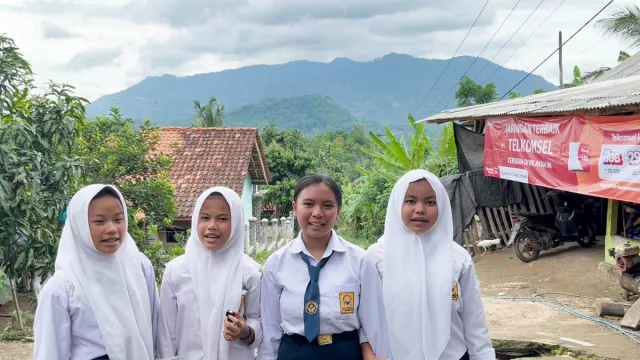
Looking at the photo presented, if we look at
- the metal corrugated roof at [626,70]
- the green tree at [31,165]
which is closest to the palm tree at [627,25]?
the metal corrugated roof at [626,70]

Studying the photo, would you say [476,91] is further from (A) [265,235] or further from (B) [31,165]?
(B) [31,165]

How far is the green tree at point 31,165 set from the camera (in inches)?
187

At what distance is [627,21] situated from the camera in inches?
758

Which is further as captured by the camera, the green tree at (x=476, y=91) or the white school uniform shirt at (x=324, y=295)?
the green tree at (x=476, y=91)

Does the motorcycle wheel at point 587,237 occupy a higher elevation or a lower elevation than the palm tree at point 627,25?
lower

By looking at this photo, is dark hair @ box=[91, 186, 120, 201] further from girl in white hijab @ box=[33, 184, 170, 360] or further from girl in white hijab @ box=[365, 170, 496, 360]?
girl in white hijab @ box=[365, 170, 496, 360]

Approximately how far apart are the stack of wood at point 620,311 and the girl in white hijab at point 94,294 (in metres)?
5.10

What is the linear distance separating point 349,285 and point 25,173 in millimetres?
3556

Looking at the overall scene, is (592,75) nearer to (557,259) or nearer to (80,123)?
(557,259)

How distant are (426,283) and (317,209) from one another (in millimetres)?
510

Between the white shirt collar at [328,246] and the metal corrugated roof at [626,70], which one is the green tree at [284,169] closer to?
the metal corrugated roof at [626,70]

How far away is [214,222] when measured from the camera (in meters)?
2.34

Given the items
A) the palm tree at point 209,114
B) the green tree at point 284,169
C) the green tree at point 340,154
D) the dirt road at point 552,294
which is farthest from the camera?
the palm tree at point 209,114

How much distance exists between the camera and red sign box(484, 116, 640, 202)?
5.91 m
